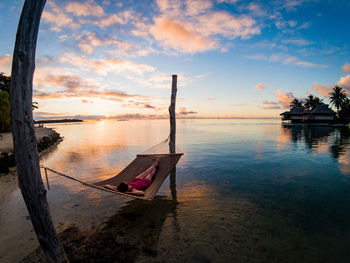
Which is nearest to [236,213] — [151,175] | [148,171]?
[151,175]

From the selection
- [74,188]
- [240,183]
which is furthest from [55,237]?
[240,183]

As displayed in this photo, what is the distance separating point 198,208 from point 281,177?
449 centimetres

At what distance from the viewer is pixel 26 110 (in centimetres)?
198

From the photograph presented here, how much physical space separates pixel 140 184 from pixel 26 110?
3050 millimetres

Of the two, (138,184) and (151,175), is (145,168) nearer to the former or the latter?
(151,175)

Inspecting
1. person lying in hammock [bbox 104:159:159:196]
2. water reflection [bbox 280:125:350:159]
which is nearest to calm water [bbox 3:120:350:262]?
person lying in hammock [bbox 104:159:159:196]

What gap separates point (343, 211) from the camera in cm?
455

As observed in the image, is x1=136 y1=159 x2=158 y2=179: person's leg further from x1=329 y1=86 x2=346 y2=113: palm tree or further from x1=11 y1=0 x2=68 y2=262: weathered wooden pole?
x1=329 y1=86 x2=346 y2=113: palm tree

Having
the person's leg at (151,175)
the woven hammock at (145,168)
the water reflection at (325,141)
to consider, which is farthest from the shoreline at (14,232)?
the water reflection at (325,141)

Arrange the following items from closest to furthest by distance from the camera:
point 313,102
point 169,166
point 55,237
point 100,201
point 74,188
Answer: point 55,237 < point 100,201 < point 169,166 < point 74,188 < point 313,102

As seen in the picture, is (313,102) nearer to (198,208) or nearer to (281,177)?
(281,177)

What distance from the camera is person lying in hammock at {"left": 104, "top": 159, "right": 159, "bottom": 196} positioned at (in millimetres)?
4032

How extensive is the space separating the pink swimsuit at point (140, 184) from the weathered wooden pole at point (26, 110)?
2.39m

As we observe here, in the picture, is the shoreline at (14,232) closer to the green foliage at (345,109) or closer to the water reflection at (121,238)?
the water reflection at (121,238)
